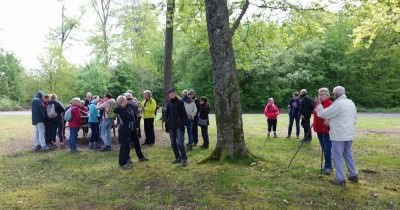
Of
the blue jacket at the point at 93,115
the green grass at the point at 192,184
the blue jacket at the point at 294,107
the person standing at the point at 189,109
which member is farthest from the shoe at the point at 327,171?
the blue jacket at the point at 93,115

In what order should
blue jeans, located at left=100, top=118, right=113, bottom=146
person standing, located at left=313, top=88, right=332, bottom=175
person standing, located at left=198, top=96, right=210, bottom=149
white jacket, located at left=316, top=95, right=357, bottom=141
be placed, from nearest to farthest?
white jacket, located at left=316, top=95, right=357, bottom=141 → person standing, located at left=313, top=88, right=332, bottom=175 → person standing, located at left=198, top=96, right=210, bottom=149 → blue jeans, located at left=100, top=118, right=113, bottom=146

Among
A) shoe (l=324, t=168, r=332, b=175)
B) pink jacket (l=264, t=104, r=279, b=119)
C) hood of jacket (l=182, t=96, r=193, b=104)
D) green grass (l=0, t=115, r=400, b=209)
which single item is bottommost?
green grass (l=0, t=115, r=400, b=209)

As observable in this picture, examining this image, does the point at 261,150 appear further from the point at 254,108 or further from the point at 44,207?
the point at 254,108

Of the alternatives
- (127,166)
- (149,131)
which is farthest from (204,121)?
(127,166)

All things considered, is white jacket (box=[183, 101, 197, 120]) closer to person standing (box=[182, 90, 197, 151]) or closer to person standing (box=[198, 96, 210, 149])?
person standing (box=[182, 90, 197, 151])

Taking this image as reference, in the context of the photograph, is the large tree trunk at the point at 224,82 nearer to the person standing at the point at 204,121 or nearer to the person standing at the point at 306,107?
the person standing at the point at 204,121

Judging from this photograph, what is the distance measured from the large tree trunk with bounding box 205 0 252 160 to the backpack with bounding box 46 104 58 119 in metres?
6.46

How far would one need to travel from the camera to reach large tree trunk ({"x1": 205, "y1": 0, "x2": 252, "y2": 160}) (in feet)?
29.5

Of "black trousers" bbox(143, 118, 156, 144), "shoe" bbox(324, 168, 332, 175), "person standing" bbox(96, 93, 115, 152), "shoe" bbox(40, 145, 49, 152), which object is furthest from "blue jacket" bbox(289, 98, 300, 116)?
"shoe" bbox(40, 145, 49, 152)

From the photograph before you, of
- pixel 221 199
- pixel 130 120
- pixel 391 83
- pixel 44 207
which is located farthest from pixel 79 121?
pixel 391 83

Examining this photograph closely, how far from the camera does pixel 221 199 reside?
703 centimetres

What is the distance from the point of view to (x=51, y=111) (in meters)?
13.0

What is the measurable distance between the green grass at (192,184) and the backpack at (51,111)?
195 centimetres

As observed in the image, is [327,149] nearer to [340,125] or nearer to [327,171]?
[327,171]
